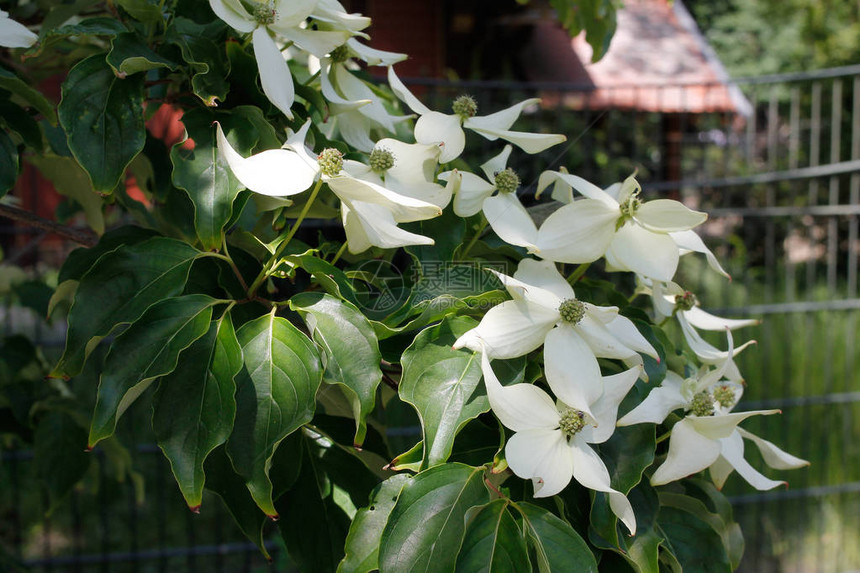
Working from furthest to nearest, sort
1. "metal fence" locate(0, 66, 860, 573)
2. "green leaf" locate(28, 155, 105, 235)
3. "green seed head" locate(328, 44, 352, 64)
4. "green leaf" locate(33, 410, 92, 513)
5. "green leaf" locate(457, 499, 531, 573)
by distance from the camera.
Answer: "metal fence" locate(0, 66, 860, 573) → "green leaf" locate(33, 410, 92, 513) → "green leaf" locate(28, 155, 105, 235) → "green seed head" locate(328, 44, 352, 64) → "green leaf" locate(457, 499, 531, 573)

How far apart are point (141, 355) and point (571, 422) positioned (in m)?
0.28

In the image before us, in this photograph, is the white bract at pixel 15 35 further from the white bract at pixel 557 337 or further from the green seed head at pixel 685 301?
the green seed head at pixel 685 301

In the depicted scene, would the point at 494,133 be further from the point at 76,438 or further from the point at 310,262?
the point at 76,438

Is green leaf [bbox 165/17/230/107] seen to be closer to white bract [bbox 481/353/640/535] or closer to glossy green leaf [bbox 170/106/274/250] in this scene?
glossy green leaf [bbox 170/106/274/250]

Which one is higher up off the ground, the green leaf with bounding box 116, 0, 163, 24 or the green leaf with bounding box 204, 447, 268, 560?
the green leaf with bounding box 116, 0, 163, 24

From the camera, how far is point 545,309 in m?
0.51

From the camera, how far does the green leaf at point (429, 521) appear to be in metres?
0.48

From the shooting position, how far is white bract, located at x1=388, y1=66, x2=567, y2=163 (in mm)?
607

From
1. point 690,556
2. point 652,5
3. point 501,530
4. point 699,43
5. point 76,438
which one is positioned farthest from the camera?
point 652,5

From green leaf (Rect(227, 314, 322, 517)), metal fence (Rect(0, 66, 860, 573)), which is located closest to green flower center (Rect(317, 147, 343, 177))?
green leaf (Rect(227, 314, 322, 517))

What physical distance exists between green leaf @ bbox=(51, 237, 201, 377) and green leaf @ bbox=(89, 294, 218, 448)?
25 millimetres

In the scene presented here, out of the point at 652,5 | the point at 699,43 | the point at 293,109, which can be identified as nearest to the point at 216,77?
the point at 293,109

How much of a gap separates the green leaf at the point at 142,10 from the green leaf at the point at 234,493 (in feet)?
1.12

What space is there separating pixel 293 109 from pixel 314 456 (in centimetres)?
30
